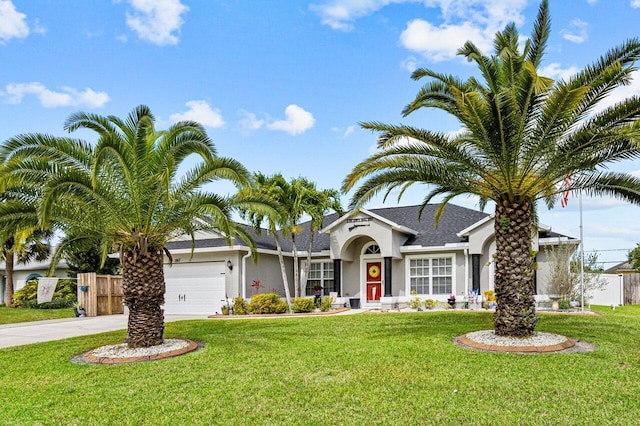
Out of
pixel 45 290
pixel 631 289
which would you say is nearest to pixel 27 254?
pixel 45 290

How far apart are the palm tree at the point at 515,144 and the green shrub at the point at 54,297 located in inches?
801

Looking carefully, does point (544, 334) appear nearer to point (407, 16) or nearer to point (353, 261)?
point (407, 16)

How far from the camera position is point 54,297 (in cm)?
2628

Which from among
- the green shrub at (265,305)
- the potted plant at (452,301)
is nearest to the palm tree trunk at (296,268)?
the green shrub at (265,305)

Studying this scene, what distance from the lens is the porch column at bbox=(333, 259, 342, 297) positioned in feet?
72.8

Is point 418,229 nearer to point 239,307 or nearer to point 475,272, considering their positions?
point 475,272

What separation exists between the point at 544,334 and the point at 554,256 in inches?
352

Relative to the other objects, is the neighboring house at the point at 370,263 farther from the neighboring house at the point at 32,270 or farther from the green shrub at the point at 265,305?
the neighboring house at the point at 32,270

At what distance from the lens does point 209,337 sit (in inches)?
512

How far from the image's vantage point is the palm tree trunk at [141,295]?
35.8 feet

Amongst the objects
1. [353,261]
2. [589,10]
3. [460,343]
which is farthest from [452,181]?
[353,261]

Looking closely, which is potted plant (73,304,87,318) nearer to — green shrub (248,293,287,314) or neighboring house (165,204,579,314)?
neighboring house (165,204,579,314)

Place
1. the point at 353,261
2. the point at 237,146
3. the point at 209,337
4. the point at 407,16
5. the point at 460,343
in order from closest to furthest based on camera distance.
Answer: the point at 460,343 → the point at 209,337 → the point at 407,16 → the point at 237,146 → the point at 353,261

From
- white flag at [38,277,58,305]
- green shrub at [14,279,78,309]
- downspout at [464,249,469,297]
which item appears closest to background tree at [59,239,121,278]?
green shrub at [14,279,78,309]
